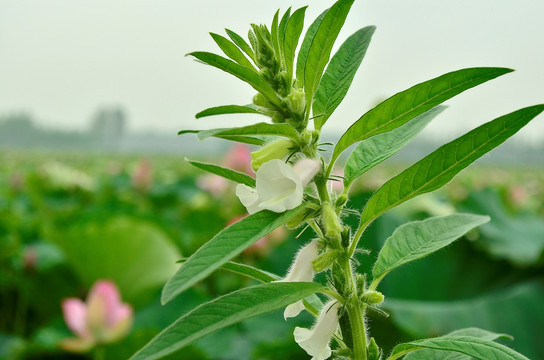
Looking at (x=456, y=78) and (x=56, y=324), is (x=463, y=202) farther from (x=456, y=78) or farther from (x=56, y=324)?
(x=456, y=78)

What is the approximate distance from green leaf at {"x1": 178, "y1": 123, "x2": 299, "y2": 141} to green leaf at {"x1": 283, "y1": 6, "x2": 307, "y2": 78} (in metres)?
0.09

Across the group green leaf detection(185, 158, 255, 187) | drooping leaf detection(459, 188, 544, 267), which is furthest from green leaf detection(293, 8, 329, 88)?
drooping leaf detection(459, 188, 544, 267)

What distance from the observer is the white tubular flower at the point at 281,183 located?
463 millimetres

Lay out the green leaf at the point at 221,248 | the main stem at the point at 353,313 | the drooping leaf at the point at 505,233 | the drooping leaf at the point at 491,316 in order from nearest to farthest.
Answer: the green leaf at the point at 221,248, the main stem at the point at 353,313, the drooping leaf at the point at 491,316, the drooping leaf at the point at 505,233

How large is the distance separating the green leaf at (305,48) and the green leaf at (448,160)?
142mm

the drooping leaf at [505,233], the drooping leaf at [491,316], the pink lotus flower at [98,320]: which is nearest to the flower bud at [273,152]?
the drooping leaf at [491,316]

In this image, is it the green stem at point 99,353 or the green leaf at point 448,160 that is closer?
the green leaf at point 448,160

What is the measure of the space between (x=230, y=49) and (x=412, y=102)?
186 millimetres

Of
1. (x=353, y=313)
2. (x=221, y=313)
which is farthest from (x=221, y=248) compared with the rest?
Result: (x=353, y=313)

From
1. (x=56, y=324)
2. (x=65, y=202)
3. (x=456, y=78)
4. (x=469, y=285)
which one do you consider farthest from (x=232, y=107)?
(x=65, y=202)

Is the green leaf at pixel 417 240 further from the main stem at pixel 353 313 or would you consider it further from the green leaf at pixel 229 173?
the green leaf at pixel 229 173

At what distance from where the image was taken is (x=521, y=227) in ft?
11.2

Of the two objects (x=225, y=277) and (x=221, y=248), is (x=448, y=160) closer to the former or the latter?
(x=221, y=248)

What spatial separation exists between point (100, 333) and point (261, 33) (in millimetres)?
1531
